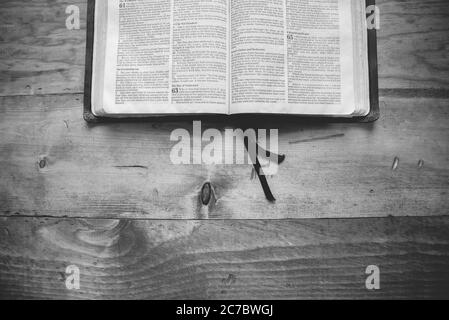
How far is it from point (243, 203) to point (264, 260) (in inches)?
4.3

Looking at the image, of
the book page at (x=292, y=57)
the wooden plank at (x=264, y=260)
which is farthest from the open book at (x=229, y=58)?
the wooden plank at (x=264, y=260)

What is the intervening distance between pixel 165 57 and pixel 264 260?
40 cm

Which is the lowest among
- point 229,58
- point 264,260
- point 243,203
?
point 264,260

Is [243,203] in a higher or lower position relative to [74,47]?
lower

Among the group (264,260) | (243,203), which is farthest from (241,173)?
(264,260)

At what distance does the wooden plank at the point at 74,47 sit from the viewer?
2.23 feet

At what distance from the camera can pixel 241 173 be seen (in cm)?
67

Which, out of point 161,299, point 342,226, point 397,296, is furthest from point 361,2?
point 161,299

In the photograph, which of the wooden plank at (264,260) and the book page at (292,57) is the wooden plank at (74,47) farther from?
the wooden plank at (264,260)

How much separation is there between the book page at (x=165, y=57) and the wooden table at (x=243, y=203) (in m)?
0.05

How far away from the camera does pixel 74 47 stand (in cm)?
69

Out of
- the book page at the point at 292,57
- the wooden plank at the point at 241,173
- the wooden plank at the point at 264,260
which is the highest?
the book page at the point at 292,57

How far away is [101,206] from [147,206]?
9 centimetres

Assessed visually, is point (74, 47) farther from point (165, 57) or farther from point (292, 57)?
point (292, 57)
